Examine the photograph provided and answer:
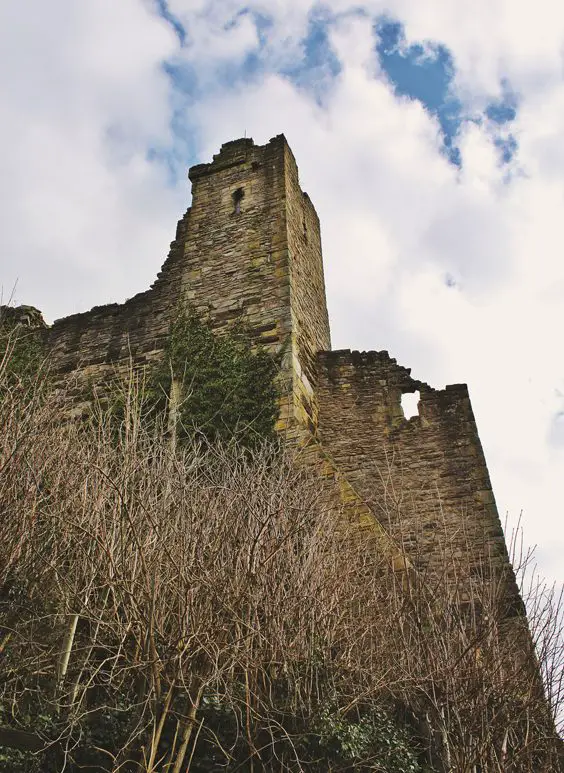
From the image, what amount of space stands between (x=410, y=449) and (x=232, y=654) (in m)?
5.32

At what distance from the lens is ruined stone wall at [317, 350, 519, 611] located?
8.42 m

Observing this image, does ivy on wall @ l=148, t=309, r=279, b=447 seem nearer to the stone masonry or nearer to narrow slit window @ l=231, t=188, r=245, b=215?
the stone masonry

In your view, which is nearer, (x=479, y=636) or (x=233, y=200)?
(x=479, y=636)

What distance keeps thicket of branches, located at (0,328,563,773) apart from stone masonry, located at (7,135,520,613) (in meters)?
2.11

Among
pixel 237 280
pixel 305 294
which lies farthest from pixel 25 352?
pixel 305 294

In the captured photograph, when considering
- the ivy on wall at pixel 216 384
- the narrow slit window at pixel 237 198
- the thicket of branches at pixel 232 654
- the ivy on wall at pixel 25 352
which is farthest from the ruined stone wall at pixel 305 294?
the ivy on wall at pixel 25 352

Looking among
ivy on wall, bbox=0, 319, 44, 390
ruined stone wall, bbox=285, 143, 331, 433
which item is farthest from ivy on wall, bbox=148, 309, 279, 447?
ivy on wall, bbox=0, 319, 44, 390

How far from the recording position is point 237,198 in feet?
38.1

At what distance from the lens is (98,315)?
1141 centimetres

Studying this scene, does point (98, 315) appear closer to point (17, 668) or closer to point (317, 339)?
point (317, 339)

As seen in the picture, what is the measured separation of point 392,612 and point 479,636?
30.5 inches

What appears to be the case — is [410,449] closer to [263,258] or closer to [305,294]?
[305,294]

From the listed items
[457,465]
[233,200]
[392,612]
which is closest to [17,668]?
[392,612]

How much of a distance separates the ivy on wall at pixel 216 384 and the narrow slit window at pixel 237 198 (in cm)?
232
